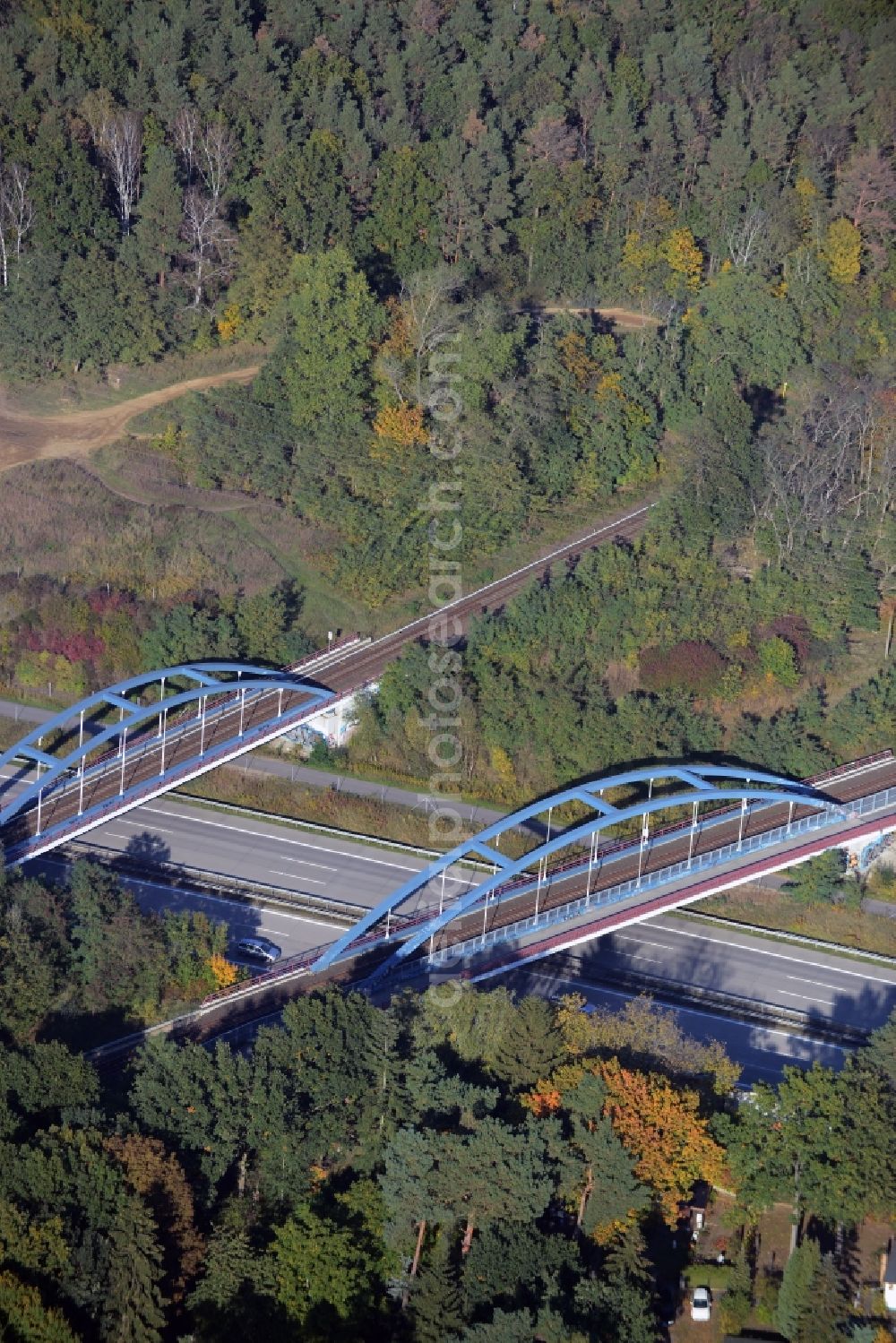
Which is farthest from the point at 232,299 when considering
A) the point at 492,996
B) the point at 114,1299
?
the point at 114,1299

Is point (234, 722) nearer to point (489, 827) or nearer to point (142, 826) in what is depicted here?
point (142, 826)

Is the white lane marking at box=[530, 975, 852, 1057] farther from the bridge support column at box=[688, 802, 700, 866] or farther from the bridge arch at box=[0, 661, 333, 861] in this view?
the bridge arch at box=[0, 661, 333, 861]

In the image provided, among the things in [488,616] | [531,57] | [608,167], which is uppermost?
[531,57]

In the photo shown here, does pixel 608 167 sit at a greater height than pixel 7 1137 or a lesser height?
greater

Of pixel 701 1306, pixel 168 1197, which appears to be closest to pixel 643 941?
pixel 701 1306

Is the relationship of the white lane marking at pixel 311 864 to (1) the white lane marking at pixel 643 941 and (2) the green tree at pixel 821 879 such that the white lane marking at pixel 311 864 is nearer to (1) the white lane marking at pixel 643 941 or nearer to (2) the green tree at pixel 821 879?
(1) the white lane marking at pixel 643 941

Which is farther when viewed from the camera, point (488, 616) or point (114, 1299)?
point (488, 616)

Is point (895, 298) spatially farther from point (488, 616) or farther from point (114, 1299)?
point (114, 1299)
